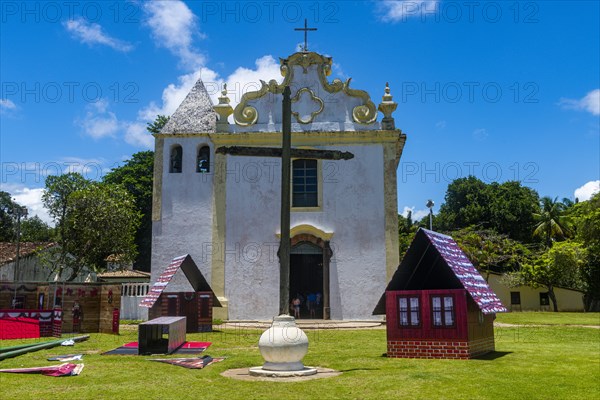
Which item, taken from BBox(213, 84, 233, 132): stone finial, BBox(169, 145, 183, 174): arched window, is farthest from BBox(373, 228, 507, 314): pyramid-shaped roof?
BBox(169, 145, 183, 174): arched window

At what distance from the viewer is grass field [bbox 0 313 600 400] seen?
707cm

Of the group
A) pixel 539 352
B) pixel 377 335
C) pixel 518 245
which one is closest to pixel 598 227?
pixel 518 245

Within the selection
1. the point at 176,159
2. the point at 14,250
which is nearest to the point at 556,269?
the point at 176,159

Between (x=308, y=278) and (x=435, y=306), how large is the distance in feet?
43.1

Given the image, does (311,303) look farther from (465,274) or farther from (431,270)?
(465,274)

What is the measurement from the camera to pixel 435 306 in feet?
34.2

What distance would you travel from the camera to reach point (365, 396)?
695 centimetres

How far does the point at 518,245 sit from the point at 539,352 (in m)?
29.0

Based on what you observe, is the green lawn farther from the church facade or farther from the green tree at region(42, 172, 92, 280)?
the green tree at region(42, 172, 92, 280)

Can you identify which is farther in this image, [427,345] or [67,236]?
[67,236]

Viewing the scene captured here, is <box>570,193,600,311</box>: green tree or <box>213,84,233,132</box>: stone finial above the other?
<box>213,84,233,132</box>: stone finial

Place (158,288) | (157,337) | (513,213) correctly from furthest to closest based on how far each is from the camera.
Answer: (513,213) < (158,288) < (157,337)

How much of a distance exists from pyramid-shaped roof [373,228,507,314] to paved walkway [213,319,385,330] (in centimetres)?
799

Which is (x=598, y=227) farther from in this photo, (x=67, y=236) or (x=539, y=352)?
(x=67, y=236)
